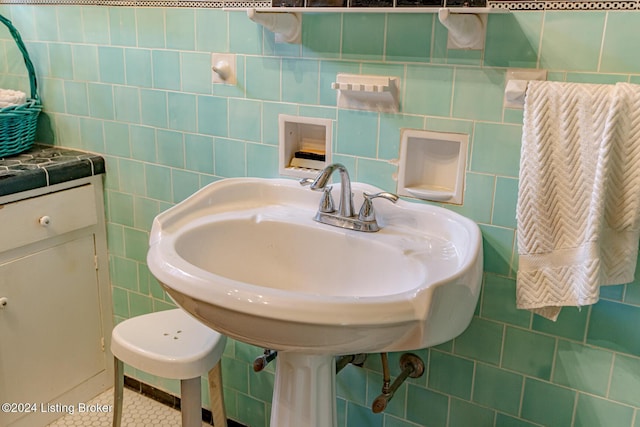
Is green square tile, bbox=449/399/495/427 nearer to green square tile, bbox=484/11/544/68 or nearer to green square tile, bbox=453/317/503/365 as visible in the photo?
green square tile, bbox=453/317/503/365

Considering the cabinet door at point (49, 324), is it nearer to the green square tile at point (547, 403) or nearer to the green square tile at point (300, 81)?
the green square tile at point (300, 81)

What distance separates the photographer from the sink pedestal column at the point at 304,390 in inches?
50.6

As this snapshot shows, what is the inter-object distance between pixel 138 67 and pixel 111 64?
0.38 feet

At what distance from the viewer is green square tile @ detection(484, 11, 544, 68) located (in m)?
1.19

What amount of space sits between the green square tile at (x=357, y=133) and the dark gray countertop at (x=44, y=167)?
2.84 feet

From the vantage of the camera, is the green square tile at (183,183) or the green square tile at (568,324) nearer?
the green square tile at (568,324)

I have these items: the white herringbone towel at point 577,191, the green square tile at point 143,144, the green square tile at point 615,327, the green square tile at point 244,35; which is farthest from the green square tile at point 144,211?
the green square tile at point 615,327

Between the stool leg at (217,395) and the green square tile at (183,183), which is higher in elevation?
the green square tile at (183,183)

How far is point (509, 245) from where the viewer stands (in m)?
1.31

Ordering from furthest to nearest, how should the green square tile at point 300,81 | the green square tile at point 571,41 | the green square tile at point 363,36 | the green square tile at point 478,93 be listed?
the green square tile at point 300,81
the green square tile at point 363,36
the green square tile at point 478,93
the green square tile at point 571,41

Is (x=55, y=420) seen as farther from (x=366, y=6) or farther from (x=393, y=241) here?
(x=366, y=6)

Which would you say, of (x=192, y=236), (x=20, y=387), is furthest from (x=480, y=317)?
(x=20, y=387)

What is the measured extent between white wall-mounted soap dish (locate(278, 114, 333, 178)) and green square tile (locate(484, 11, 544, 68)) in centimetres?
45

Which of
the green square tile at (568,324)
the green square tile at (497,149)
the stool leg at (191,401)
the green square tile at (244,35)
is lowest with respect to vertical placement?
the stool leg at (191,401)
